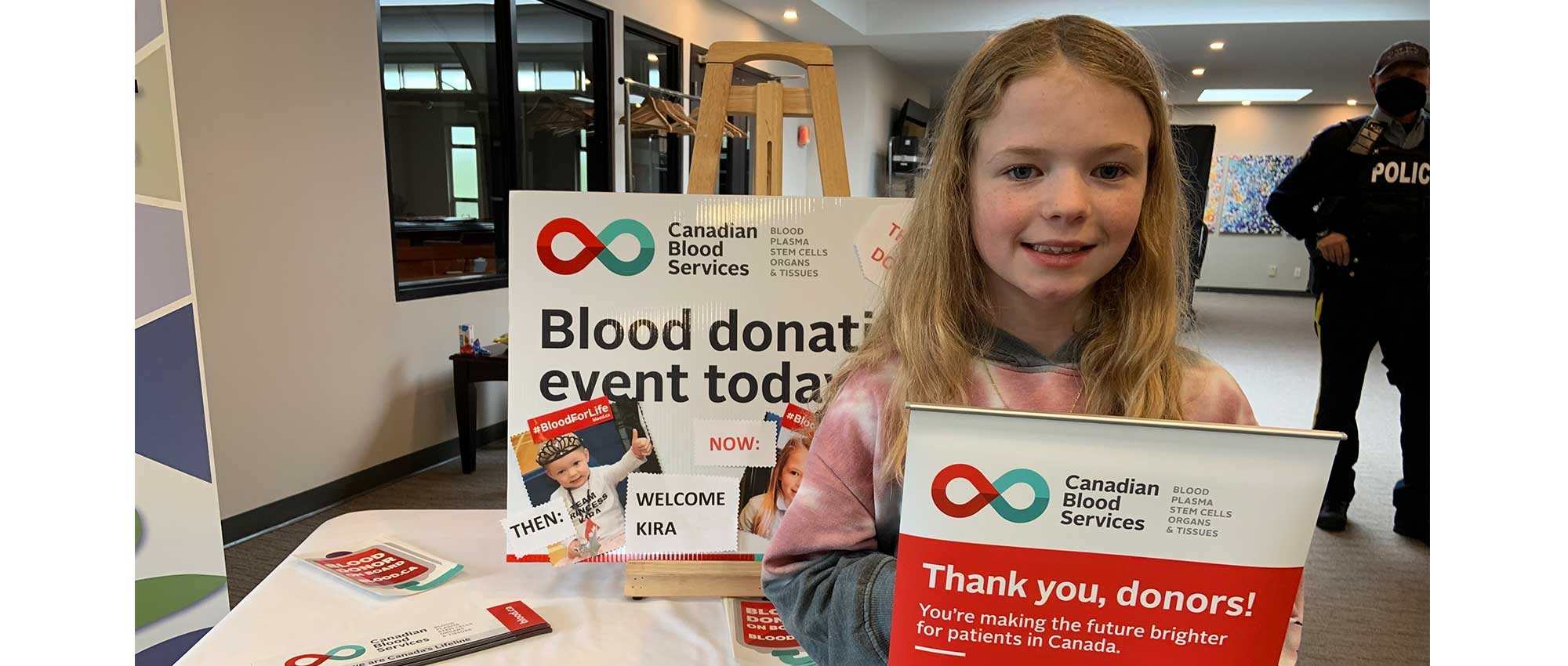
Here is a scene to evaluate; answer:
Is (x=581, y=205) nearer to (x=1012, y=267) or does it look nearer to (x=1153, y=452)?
(x=1012, y=267)

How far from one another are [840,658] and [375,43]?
11.4 feet

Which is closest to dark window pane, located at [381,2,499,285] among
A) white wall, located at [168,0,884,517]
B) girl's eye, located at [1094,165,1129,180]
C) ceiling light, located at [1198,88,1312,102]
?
white wall, located at [168,0,884,517]

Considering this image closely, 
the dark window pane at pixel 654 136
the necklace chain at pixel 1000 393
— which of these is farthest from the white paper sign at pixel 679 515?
the dark window pane at pixel 654 136

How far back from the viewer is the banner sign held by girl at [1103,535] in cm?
56

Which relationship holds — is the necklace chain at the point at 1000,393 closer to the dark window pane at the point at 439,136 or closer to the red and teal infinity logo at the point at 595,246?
the red and teal infinity logo at the point at 595,246

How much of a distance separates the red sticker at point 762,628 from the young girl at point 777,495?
0.12 m

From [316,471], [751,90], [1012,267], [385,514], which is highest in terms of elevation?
[751,90]

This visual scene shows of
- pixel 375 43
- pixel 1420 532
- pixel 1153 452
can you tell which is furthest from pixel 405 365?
pixel 1420 532

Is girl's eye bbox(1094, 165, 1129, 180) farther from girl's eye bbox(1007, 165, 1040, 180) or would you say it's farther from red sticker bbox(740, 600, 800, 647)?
red sticker bbox(740, 600, 800, 647)

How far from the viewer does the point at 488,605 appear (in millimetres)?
1216

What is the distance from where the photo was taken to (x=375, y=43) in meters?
3.42

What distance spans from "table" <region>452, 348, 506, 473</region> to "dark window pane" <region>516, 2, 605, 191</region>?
3.51 ft

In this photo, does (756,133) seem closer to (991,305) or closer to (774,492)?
(774,492)

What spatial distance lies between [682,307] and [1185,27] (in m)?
6.78
